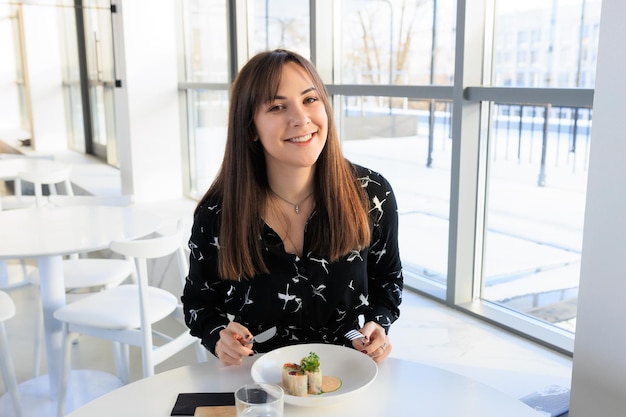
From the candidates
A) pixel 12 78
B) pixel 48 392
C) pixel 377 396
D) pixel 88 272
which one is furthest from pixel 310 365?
pixel 12 78

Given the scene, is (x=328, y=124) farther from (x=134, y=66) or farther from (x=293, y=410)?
(x=134, y=66)

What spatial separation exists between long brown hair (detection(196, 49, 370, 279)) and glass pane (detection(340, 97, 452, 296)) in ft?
3.89

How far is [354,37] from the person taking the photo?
3035 mm

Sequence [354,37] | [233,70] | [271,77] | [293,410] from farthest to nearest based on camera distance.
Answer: [233,70], [354,37], [271,77], [293,410]

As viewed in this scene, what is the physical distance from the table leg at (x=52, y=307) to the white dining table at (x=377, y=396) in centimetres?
132

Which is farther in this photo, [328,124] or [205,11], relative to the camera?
[205,11]

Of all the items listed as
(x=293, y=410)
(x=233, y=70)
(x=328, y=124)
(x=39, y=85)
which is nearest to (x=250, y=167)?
(x=328, y=124)

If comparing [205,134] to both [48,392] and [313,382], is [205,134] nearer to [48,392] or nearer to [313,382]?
[48,392]

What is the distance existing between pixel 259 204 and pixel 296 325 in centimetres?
29

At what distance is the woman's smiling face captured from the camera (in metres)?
1.28

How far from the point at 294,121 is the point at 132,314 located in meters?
1.20

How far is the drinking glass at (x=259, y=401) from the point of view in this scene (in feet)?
3.00

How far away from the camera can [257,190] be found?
4.59ft

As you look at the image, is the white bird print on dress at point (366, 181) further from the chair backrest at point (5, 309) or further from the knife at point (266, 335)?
the chair backrest at point (5, 309)
